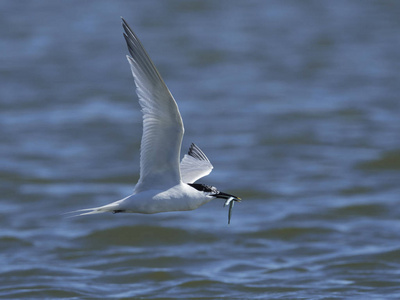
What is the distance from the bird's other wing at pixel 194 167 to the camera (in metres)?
7.72

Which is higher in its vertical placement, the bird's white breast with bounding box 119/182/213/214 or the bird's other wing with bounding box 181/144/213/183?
the bird's other wing with bounding box 181/144/213/183

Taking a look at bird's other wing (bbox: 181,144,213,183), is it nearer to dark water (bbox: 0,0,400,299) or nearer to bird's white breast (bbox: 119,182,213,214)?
bird's white breast (bbox: 119,182,213,214)

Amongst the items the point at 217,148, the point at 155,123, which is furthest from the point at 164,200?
the point at 217,148

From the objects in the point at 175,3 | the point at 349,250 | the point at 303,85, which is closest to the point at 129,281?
the point at 349,250

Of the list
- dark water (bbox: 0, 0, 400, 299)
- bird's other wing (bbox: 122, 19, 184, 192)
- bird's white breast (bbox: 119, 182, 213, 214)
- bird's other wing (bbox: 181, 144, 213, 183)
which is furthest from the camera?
dark water (bbox: 0, 0, 400, 299)

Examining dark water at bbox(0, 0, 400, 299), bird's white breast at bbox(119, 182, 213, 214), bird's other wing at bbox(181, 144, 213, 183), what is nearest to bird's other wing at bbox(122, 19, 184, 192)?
bird's white breast at bbox(119, 182, 213, 214)

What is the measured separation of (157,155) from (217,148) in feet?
34.1

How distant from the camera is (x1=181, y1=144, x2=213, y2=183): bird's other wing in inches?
304

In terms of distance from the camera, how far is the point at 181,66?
22.3 metres

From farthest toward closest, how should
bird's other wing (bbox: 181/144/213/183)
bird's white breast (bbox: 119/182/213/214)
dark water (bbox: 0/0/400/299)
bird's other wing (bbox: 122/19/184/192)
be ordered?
dark water (bbox: 0/0/400/299)
bird's other wing (bbox: 181/144/213/183)
bird's white breast (bbox: 119/182/213/214)
bird's other wing (bbox: 122/19/184/192)

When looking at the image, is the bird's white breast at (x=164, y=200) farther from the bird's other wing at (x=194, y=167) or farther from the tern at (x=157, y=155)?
the bird's other wing at (x=194, y=167)

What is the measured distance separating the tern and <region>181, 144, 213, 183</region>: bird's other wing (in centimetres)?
55

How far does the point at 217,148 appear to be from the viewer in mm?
17188

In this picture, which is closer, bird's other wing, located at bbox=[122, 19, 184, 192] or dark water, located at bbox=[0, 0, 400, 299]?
bird's other wing, located at bbox=[122, 19, 184, 192]
